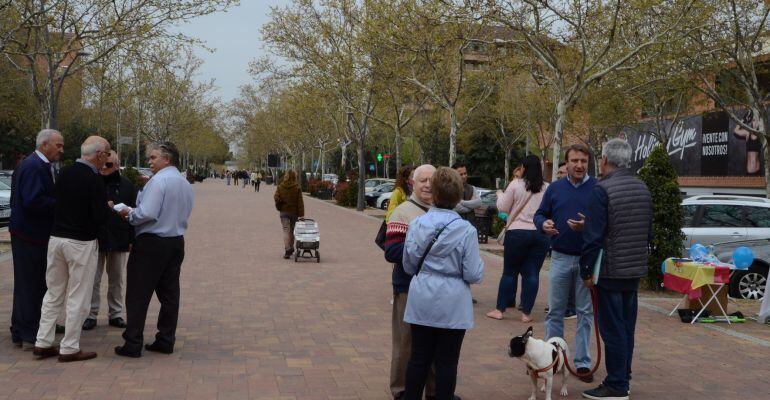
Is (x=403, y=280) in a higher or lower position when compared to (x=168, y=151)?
lower

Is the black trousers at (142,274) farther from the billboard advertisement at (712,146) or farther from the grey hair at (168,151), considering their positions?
the billboard advertisement at (712,146)

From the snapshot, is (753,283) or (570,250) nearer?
(570,250)

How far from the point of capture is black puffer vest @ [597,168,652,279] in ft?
17.6

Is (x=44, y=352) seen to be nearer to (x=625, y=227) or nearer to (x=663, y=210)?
(x=625, y=227)

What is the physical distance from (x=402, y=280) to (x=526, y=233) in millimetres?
3346

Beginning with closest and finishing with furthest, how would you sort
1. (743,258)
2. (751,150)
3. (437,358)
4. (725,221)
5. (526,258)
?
(437,358)
(526,258)
(743,258)
(725,221)
(751,150)

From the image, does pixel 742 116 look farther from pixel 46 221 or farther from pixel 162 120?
pixel 162 120

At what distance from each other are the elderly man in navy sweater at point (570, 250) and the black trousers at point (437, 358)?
1.82m

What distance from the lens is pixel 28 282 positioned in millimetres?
6594

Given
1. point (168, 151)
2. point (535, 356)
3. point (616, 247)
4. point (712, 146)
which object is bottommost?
point (535, 356)

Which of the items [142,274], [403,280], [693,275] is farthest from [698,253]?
[142,274]

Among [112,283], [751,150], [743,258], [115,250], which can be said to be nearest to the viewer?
[115,250]

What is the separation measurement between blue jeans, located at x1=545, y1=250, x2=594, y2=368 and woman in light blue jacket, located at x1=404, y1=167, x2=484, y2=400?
71.7 inches

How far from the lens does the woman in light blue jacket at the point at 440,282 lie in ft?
14.8
